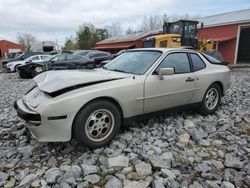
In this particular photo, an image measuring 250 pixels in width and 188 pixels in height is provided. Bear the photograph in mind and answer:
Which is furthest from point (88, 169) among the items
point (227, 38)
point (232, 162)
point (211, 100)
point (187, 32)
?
point (227, 38)

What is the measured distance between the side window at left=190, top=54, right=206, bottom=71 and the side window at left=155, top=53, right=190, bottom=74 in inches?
7.5

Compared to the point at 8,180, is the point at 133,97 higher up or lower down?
higher up

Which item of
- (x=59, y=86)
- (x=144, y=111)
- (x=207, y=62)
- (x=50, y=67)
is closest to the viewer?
(x=59, y=86)

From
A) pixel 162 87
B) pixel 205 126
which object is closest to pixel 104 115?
pixel 162 87

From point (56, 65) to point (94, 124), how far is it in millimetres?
10732

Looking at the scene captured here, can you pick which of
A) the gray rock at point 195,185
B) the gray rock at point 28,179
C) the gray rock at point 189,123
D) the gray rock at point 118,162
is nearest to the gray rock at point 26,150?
the gray rock at point 28,179

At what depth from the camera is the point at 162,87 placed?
4086 millimetres

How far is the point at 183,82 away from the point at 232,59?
1754cm

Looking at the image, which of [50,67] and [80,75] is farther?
[50,67]

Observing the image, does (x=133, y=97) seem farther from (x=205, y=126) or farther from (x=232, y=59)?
(x=232, y=59)

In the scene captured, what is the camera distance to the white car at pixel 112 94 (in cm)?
317

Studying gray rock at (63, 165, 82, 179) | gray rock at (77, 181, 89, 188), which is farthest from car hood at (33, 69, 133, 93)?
gray rock at (77, 181, 89, 188)

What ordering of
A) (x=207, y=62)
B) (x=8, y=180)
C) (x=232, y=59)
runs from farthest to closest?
(x=232, y=59)
(x=207, y=62)
(x=8, y=180)

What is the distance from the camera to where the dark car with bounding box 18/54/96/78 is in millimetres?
13094
